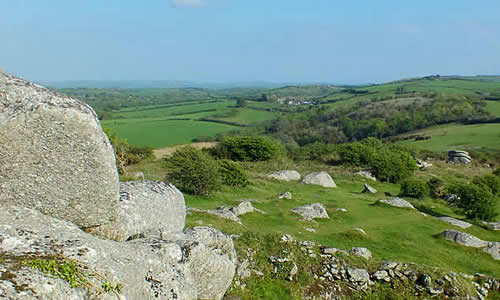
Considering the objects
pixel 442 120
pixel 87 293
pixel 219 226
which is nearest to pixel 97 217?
pixel 87 293

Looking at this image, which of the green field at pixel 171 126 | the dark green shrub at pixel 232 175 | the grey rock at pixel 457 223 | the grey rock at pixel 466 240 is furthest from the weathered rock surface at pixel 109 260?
the green field at pixel 171 126

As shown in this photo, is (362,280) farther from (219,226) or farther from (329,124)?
(329,124)

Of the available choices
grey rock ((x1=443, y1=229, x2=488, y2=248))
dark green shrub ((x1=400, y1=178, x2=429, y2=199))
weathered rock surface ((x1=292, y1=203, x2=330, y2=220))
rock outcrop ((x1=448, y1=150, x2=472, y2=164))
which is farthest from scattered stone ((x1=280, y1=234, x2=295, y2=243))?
rock outcrop ((x1=448, y1=150, x2=472, y2=164))

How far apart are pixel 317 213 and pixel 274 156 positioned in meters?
37.4

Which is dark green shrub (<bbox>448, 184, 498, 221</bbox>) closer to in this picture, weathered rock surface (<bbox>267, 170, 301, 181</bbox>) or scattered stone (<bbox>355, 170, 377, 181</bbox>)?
scattered stone (<bbox>355, 170, 377, 181</bbox>)

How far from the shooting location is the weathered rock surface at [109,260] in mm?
6934

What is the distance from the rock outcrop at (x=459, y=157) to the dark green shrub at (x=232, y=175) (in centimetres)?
6464

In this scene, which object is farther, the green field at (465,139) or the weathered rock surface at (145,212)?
the green field at (465,139)

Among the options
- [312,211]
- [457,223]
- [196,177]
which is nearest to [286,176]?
[196,177]

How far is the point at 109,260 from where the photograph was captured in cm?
834

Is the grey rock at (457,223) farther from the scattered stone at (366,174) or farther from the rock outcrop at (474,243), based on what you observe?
the scattered stone at (366,174)

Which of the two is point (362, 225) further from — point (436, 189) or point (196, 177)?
point (436, 189)

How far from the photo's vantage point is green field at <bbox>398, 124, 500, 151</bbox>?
95250 millimetres

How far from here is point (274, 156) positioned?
66.1m
